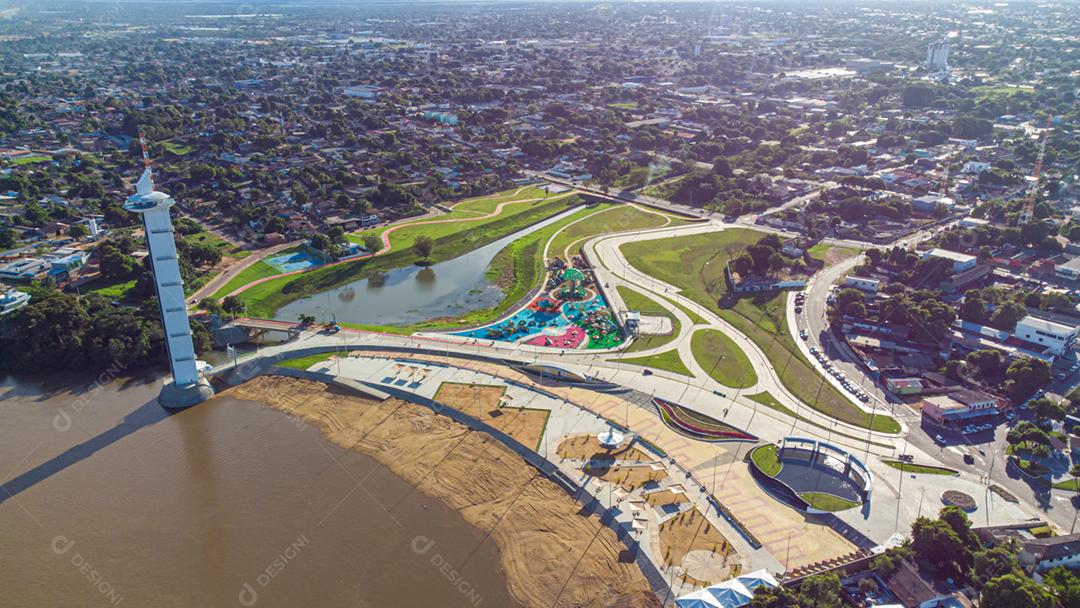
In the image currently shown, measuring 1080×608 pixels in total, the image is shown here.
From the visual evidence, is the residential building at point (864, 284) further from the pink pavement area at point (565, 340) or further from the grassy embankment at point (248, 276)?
the grassy embankment at point (248, 276)

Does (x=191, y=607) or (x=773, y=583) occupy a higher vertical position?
(x=773, y=583)

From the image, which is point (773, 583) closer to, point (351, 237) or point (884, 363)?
point (884, 363)

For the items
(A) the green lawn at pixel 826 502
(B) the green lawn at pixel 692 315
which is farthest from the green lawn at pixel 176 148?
(A) the green lawn at pixel 826 502

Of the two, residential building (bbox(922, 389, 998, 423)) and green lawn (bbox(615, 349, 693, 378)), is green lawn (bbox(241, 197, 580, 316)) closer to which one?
green lawn (bbox(615, 349, 693, 378))

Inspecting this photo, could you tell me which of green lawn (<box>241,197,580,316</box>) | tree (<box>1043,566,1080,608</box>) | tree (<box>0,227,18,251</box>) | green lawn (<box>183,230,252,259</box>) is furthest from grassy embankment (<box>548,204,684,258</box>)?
tree (<box>0,227,18,251</box>)

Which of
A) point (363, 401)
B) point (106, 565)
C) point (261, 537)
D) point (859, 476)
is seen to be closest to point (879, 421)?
point (859, 476)

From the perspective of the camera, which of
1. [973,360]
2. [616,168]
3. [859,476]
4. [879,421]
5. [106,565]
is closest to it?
[106,565]
